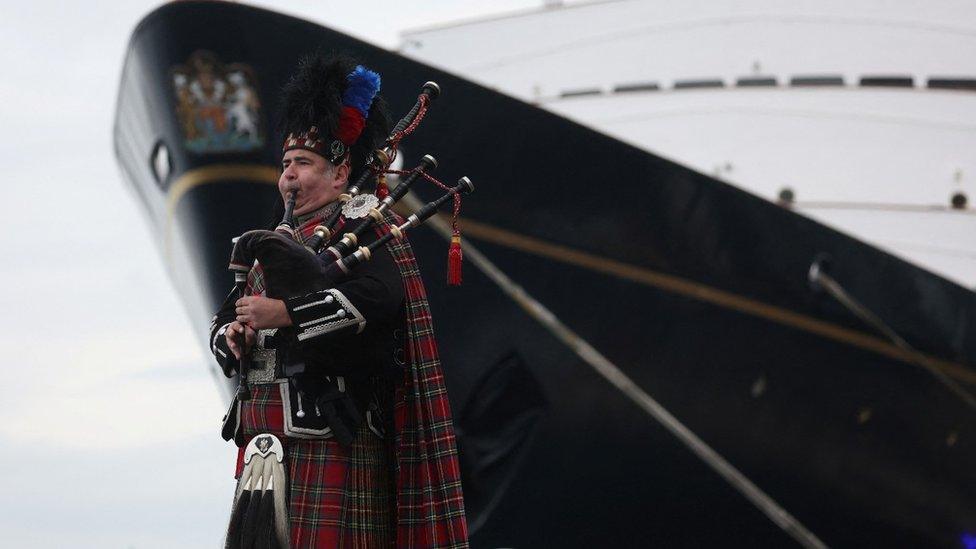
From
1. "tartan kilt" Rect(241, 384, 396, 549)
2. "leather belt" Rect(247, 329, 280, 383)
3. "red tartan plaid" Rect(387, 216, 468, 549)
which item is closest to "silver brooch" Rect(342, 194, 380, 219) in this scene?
"red tartan plaid" Rect(387, 216, 468, 549)

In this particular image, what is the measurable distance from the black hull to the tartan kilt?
4812 millimetres

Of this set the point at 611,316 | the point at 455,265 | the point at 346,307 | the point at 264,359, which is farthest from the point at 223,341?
the point at 611,316

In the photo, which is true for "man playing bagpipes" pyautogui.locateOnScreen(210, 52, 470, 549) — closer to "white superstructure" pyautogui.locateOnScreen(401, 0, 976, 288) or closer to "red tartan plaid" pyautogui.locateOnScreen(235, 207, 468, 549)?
"red tartan plaid" pyautogui.locateOnScreen(235, 207, 468, 549)

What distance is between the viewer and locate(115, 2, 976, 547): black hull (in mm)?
8555

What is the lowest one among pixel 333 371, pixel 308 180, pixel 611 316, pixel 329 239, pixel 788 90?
pixel 333 371

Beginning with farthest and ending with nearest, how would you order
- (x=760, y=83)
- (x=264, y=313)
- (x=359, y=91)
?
1. (x=760, y=83)
2. (x=359, y=91)
3. (x=264, y=313)

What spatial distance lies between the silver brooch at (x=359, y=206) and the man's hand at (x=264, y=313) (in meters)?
0.33

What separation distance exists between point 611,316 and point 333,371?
5707mm

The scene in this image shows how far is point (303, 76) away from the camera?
376 centimetres

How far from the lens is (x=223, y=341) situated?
360 centimetres

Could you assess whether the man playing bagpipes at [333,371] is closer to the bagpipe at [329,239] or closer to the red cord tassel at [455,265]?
the bagpipe at [329,239]

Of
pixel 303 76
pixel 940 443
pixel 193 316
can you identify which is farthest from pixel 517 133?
pixel 303 76

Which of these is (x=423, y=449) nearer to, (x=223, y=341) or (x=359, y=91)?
(x=223, y=341)

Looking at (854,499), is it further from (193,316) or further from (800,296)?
(193,316)
